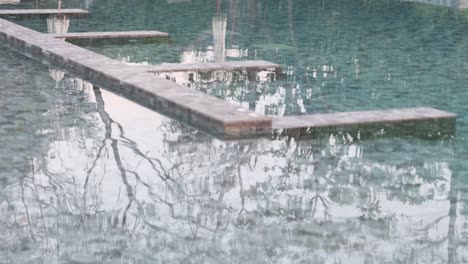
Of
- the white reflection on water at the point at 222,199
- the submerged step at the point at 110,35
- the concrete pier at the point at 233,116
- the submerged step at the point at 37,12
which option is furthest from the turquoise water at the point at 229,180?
the submerged step at the point at 37,12

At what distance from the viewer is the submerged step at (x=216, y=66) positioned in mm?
12852

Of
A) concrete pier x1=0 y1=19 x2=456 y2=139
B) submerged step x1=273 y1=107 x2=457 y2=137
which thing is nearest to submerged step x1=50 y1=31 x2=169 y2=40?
concrete pier x1=0 y1=19 x2=456 y2=139

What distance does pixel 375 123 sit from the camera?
950 cm

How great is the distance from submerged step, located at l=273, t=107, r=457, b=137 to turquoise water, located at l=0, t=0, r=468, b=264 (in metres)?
0.19

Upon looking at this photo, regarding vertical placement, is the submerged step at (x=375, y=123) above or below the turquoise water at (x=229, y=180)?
above

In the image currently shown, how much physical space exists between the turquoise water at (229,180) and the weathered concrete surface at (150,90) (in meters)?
0.18

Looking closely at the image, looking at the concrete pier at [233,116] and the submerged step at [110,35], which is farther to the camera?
the submerged step at [110,35]

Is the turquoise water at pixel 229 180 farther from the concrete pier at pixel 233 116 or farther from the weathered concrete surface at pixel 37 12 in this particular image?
the weathered concrete surface at pixel 37 12

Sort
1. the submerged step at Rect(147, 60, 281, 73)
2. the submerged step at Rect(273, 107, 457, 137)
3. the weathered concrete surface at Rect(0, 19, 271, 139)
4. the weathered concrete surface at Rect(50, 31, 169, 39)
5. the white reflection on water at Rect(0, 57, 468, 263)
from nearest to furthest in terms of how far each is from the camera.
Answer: the white reflection on water at Rect(0, 57, 468, 263) < the weathered concrete surface at Rect(0, 19, 271, 139) < the submerged step at Rect(273, 107, 457, 137) < the submerged step at Rect(147, 60, 281, 73) < the weathered concrete surface at Rect(50, 31, 169, 39)

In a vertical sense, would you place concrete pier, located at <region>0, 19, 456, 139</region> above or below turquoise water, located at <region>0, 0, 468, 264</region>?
above

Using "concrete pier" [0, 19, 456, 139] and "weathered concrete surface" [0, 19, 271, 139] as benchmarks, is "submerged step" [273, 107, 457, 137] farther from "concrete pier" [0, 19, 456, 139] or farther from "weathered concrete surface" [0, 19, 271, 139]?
"weathered concrete surface" [0, 19, 271, 139]

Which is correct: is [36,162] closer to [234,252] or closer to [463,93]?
[234,252]

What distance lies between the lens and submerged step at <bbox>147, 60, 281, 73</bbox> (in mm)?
12852

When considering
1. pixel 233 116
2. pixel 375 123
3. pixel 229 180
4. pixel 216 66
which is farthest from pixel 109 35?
pixel 229 180
